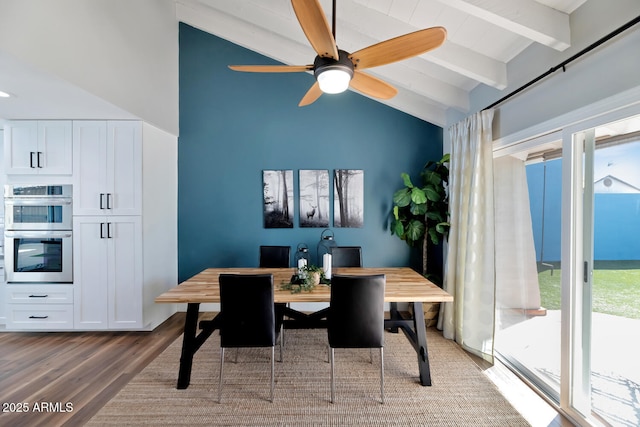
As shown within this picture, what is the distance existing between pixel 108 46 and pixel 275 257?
8.35 feet

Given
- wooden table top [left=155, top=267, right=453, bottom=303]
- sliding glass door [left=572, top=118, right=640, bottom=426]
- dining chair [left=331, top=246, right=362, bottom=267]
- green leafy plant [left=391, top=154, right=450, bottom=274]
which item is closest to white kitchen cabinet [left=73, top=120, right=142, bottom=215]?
wooden table top [left=155, top=267, right=453, bottom=303]

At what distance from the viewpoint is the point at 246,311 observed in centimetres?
214

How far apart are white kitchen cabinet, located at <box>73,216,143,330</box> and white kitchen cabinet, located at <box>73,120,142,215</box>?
14 centimetres

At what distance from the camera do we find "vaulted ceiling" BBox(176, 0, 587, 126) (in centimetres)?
186

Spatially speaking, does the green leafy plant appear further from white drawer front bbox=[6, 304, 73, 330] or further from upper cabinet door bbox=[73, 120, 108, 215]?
white drawer front bbox=[6, 304, 73, 330]

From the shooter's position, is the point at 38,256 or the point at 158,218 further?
the point at 158,218

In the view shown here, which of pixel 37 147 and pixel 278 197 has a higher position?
pixel 37 147

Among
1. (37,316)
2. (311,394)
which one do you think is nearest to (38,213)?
(37,316)

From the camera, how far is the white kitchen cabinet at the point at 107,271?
3.22m

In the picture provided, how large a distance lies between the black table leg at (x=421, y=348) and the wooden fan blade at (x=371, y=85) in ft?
5.46

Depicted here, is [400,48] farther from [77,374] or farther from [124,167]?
[77,374]

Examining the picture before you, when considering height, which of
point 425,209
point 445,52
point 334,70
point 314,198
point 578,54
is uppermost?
point 445,52

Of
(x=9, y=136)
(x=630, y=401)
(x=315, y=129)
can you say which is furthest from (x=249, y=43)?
(x=630, y=401)

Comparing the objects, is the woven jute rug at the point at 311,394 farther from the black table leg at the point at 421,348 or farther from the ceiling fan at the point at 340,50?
the ceiling fan at the point at 340,50
